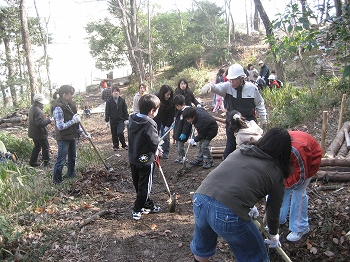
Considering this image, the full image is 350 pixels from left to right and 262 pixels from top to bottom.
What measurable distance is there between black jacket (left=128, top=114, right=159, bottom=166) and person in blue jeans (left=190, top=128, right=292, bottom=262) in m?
1.74

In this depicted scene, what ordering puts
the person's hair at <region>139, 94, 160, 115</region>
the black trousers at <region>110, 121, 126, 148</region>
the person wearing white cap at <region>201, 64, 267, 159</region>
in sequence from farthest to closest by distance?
the black trousers at <region>110, 121, 126, 148</region> < the person wearing white cap at <region>201, 64, 267, 159</region> < the person's hair at <region>139, 94, 160, 115</region>

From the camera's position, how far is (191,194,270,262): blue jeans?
7.17 feet

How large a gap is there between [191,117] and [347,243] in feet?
9.92

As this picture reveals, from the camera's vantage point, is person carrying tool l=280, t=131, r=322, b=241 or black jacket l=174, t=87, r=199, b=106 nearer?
person carrying tool l=280, t=131, r=322, b=241

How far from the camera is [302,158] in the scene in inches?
119

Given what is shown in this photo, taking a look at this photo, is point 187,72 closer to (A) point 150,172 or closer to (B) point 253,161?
(A) point 150,172

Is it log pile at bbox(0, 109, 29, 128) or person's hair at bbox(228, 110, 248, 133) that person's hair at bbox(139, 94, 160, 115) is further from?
log pile at bbox(0, 109, 29, 128)

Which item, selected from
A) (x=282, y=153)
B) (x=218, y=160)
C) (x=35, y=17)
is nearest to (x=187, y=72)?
(x=218, y=160)

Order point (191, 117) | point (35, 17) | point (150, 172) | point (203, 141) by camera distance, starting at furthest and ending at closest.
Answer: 1. point (35, 17)
2. point (203, 141)
3. point (191, 117)
4. point (150, 172)

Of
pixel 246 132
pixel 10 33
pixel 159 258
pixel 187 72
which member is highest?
pixel 10 33

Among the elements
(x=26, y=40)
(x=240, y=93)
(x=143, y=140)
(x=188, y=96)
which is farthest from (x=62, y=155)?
(x=26, y=40)

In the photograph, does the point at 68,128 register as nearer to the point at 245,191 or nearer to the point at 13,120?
the point at 245,191

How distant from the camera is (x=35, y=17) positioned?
25.0m

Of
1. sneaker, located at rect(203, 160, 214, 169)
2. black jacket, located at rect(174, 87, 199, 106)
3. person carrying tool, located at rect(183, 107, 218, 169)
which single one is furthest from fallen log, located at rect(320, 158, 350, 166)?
black jacket, located at rect(174, 87, 199, 106)
